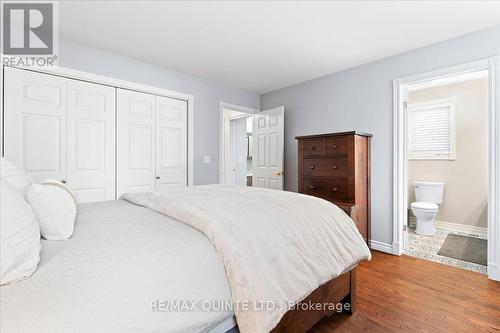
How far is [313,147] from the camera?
322 centimetres

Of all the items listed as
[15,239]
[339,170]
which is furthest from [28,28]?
[339,170]

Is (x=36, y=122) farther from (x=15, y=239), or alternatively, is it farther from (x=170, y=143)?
(x=15, y=239)

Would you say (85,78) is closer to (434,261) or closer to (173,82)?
(173,82)

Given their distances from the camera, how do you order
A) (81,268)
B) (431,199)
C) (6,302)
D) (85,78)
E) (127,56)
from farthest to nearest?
(431,199) → (127,56) → (85,78) → (81,268) → (6,302)

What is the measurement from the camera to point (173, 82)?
3492mm

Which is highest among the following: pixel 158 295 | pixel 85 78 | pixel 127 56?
pixel 127 56

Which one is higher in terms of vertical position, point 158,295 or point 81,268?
point 81,268

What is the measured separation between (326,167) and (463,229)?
2690mm

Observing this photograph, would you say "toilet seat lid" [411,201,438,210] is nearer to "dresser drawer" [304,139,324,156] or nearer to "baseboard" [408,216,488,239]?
"baseboard" [408,216,488,239]

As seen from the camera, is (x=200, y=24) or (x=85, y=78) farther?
(x=85, y=78)

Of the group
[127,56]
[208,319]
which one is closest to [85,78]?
[127,56]

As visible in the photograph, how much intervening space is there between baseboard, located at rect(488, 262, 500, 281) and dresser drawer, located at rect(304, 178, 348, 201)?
1.41m

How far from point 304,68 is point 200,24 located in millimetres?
1646

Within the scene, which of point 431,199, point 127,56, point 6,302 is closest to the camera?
point 6,302
